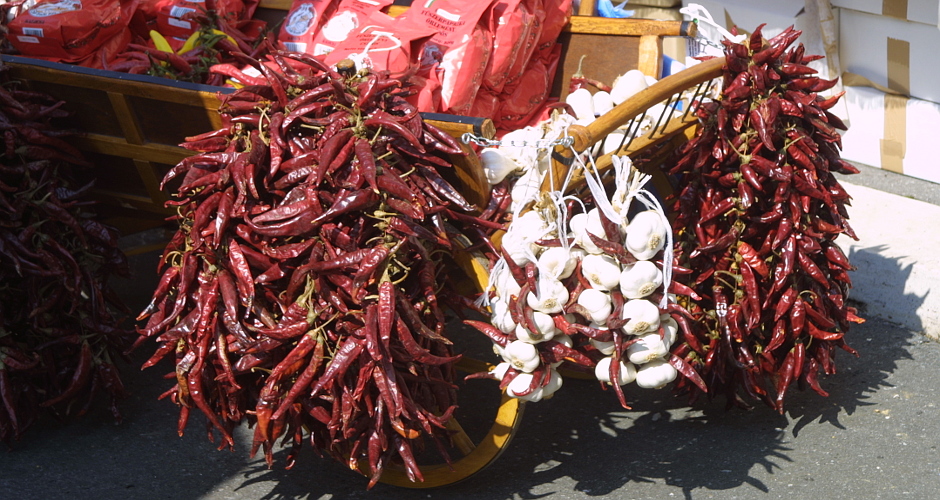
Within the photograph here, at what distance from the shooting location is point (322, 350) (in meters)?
2.16

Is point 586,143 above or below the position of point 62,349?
above

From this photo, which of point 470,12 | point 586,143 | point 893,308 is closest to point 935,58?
point 893,308

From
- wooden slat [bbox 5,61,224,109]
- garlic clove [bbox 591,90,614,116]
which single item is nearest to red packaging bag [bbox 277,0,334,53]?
wooden slat [bbox 5,61,224,109]

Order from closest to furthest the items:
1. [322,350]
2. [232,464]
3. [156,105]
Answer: [322,350] → [156,105] → [232,464]

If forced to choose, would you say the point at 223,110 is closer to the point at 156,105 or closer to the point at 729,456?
the point at 156,105

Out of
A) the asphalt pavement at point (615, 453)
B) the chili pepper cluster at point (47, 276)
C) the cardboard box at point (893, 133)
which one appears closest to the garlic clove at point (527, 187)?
the asphalt pavement at point (615, 453)

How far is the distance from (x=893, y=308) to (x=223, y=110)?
2.79 m

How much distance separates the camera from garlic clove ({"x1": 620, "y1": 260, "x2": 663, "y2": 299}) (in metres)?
2.15

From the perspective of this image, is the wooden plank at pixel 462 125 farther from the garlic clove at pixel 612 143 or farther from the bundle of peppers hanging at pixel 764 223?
the bundle of peppers hanging at pixel 764 223

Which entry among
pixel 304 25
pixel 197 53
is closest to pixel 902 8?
pixel 304 25

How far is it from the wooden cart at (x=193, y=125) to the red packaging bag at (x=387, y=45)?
0.55 m

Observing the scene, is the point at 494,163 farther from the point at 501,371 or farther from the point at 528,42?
the point at 528,42

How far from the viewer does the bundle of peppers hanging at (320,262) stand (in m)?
2.11

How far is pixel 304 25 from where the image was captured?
335 cm
